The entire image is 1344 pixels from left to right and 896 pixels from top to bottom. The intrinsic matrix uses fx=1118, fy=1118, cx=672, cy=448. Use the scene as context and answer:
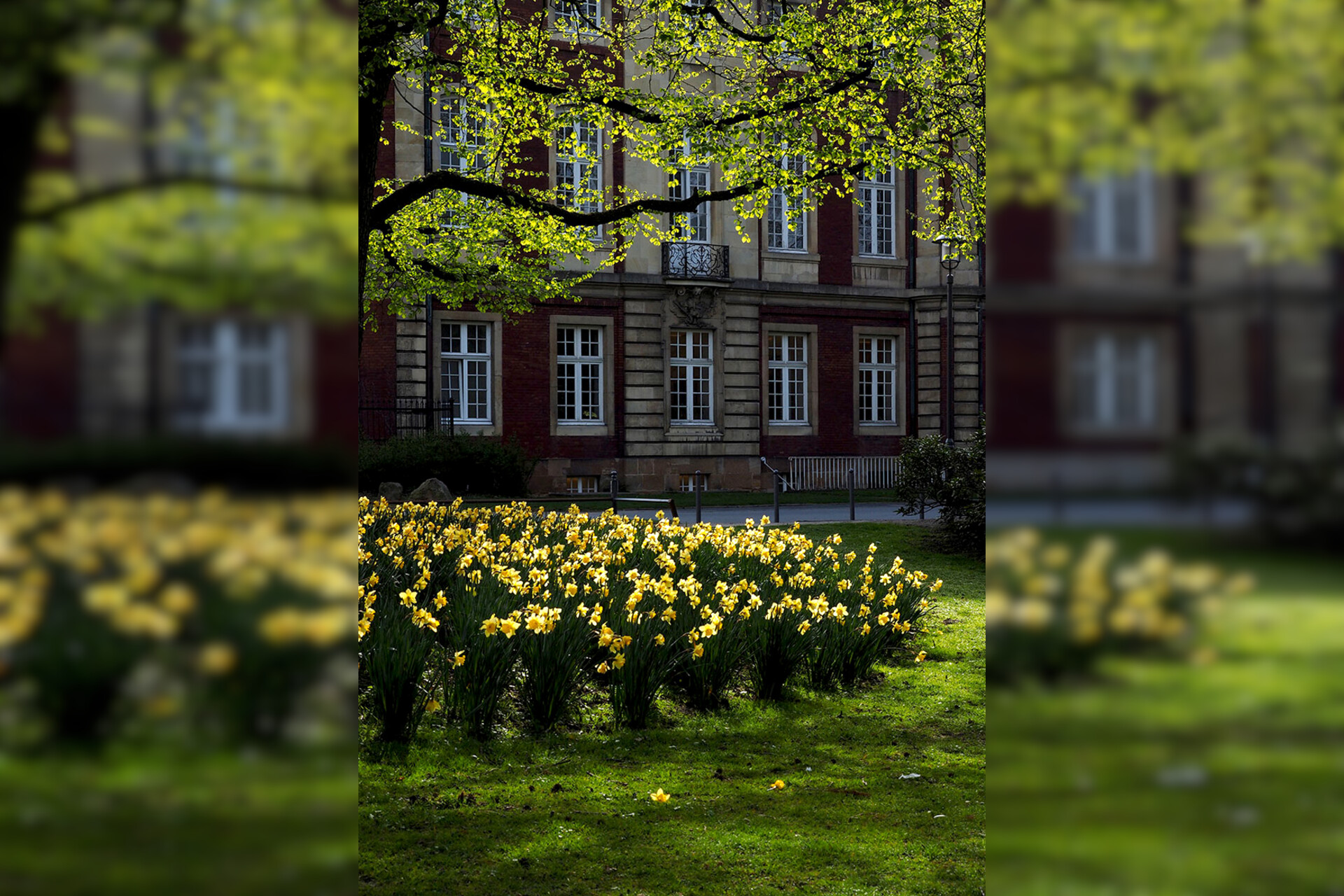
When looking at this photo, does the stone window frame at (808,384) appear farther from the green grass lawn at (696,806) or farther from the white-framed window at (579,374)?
the green grass lawn at (696,806)

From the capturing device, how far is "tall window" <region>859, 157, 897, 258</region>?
32094mm

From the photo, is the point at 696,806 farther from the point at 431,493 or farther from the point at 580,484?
the point at 580,484

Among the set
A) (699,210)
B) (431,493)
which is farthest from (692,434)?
(431,493)

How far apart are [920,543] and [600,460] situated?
1297cm

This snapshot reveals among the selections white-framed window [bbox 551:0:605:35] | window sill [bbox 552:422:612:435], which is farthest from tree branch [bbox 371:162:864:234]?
window sill [bbox 552:422:612:435]

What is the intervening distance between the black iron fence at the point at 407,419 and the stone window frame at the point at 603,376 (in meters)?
2.57
